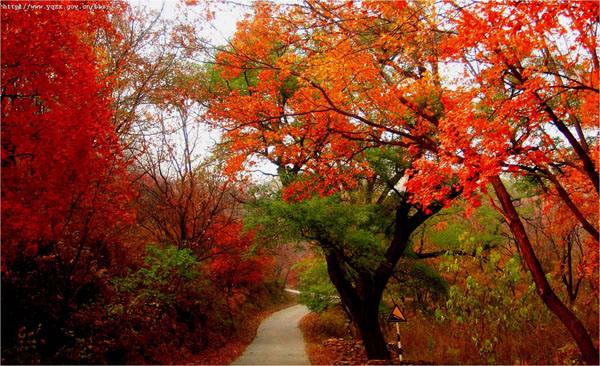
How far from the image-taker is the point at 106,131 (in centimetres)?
888

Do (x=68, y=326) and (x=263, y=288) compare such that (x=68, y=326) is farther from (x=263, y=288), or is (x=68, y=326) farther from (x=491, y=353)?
(x=263, y=288)

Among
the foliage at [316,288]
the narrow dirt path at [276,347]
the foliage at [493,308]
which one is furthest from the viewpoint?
the foliage at [316,288]

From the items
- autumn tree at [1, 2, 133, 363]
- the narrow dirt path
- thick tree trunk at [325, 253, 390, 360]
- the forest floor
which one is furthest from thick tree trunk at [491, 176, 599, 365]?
the forest floor

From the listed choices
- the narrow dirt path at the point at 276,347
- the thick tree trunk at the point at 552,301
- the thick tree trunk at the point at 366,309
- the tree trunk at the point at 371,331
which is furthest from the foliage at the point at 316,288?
the thick tree trunk at the point at 552,301

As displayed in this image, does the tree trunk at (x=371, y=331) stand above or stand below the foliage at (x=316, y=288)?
below

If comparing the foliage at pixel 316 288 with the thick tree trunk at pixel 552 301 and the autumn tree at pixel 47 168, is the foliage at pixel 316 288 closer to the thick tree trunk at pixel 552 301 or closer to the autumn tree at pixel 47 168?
the autumn tree at pixel 47 168

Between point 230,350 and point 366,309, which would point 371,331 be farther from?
point 230,350

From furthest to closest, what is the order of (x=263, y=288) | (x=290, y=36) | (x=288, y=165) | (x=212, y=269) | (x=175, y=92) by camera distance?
(x=263, y=288)
(x=212, y=269)
(x=175, y=92)
(x=288, y=165)
(x=290, y=36)

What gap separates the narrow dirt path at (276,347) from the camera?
44.4ft

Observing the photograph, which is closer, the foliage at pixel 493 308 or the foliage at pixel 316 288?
the foliage at pixel 493 308

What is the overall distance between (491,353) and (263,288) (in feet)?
84.3

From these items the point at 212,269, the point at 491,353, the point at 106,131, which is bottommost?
the point at 491,353

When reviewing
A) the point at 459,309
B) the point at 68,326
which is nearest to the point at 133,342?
the point at 68,326

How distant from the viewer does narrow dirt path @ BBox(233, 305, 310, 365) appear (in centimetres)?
1354
